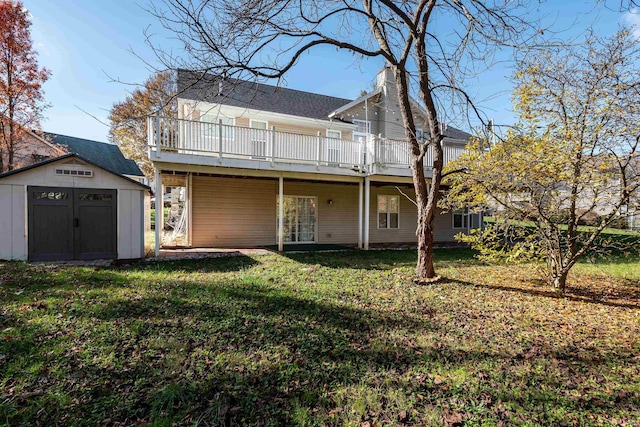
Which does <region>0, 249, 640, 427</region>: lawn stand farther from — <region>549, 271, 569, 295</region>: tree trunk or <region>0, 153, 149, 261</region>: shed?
<region>0, 153, 149, 261</region>: shed

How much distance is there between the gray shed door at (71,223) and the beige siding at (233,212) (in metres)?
3.18

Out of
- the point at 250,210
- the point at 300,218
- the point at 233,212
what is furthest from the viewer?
the point at 300,218

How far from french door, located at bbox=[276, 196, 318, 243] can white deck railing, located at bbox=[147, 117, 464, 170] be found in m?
2.59

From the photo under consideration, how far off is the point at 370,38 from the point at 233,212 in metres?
7.51

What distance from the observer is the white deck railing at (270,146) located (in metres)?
8.49

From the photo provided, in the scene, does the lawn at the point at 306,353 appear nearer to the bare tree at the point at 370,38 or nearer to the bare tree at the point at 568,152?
the bare tree at the point at 568,152

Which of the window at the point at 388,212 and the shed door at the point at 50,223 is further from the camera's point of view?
the window at the point at 388,212

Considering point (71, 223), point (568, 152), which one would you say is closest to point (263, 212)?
point (71, 223)

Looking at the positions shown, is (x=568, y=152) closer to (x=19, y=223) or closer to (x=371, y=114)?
(x=371, y=114)

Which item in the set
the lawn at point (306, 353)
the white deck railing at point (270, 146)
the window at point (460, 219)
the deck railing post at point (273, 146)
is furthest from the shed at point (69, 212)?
the window at point (460, 219)

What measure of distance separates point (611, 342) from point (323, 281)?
15.0 ft

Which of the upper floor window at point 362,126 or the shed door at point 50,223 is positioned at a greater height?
the upper floor window at point 362,126

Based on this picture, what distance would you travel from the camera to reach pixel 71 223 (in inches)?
307

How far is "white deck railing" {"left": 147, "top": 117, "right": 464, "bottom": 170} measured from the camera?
849cm
